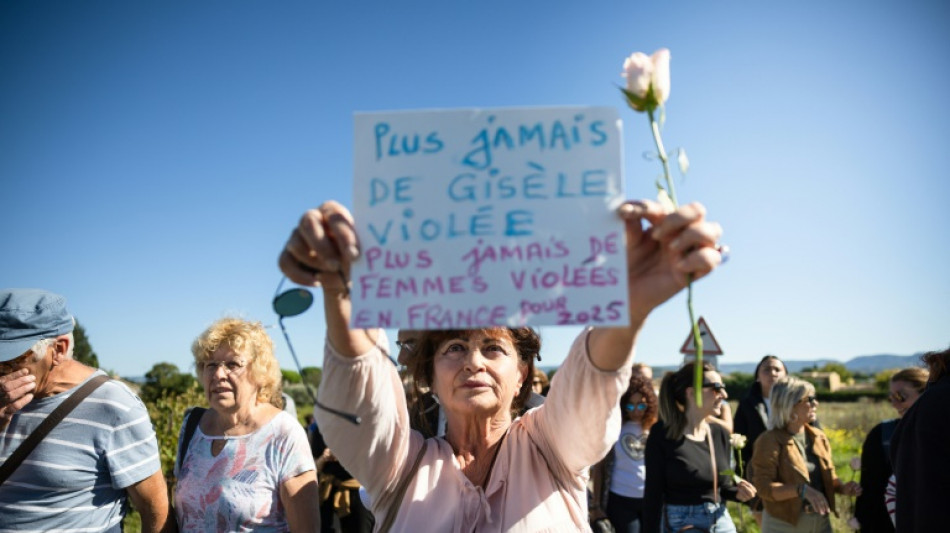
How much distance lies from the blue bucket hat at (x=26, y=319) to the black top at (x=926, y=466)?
143 inches

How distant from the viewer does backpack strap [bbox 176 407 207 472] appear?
293cm

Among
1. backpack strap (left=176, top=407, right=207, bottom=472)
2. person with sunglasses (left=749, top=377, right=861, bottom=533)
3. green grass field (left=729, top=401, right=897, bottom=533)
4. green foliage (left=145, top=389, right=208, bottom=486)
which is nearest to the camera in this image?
backpack strap (left=176, top=407, right=207, bottom=472)

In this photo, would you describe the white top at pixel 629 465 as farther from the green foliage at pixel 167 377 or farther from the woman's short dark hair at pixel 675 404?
the green foliage at pixel 167 377

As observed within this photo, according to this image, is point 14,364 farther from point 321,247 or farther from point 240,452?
point 321,247

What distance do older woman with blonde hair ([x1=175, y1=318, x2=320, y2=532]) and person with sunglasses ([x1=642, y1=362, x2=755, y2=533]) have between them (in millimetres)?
2641

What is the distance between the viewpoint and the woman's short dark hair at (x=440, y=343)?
194 centimetres

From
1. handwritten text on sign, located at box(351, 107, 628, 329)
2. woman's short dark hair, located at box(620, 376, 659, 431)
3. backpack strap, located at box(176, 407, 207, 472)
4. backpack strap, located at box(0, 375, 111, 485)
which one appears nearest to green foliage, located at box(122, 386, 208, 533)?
backpack strap, located at box(176, 407, 207, 472)

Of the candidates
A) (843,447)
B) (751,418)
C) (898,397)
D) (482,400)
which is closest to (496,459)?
(482,400)

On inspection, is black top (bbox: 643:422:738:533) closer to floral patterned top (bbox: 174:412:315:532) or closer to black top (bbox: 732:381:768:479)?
black top (bbox: 732:381:768:479)

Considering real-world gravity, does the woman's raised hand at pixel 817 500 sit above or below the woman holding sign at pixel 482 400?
below

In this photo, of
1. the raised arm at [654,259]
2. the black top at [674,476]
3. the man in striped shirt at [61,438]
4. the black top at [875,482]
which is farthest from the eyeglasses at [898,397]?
the man in striped shirt at [61,438]

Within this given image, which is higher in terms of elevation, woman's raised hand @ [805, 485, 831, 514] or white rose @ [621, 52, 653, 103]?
white rose @ [621, 52, 653, 103]

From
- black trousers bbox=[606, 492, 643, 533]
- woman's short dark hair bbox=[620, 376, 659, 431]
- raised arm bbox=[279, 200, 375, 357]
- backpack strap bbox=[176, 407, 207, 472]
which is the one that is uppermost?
raised arm bbox=[279, 200, 375, 357]

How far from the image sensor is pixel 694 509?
4.21m
